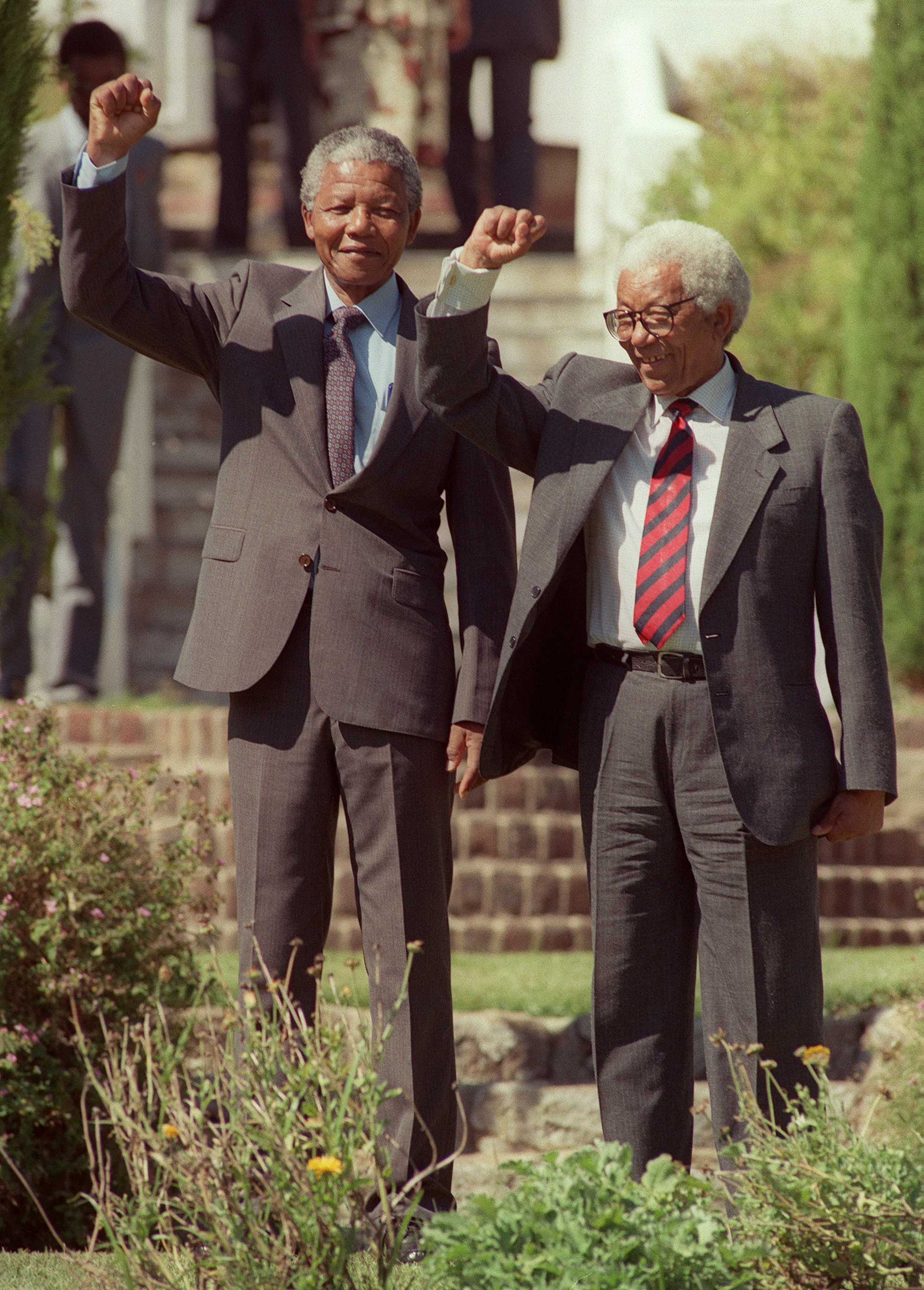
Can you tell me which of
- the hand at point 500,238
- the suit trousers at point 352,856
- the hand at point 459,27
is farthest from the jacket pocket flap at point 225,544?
the hand at point 459,27

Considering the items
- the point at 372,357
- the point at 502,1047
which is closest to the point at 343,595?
the point at 372,357

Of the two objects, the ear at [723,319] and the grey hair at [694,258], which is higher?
the grey hair at [694,258]

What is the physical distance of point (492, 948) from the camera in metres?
5.47

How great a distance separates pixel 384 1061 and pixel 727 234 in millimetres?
6173

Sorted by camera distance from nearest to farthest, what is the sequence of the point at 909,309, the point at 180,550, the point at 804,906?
the point at 804,906
the point at 909,309
the point at 180,550

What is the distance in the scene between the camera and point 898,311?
7395mm

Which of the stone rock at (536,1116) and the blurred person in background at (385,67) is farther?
the blurred person in background at (385,67)

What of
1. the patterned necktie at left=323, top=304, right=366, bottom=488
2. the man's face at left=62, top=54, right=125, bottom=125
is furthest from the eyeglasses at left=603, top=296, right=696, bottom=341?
the man's face at left=62, top=54, right=125, bottom=125

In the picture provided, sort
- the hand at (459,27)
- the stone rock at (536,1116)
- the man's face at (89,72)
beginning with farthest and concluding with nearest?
the hand at (459,27)
the man's face at (89,72)
the stone rock at (536,1116)

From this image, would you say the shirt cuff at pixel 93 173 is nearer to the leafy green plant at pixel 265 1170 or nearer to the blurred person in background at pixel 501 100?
the leafy green plant at pixel 265 1170

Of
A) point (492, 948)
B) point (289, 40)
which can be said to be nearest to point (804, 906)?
point (492, 948)

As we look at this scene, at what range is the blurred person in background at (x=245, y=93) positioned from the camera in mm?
9789

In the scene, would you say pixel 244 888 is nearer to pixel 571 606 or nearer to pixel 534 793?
pixel 571 606

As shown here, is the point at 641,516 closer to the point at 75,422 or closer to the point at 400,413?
the point at 400,413
